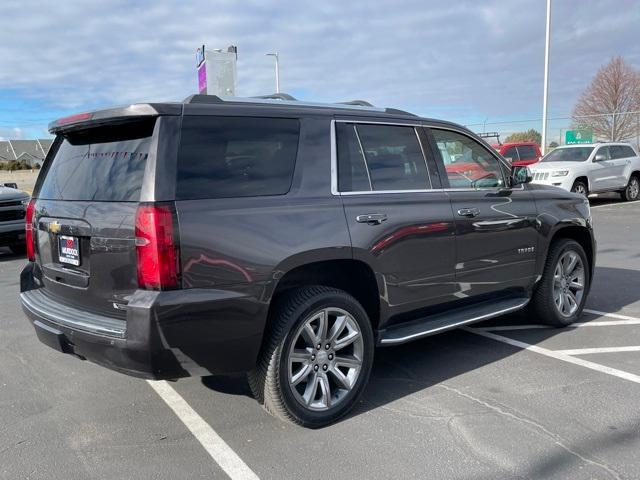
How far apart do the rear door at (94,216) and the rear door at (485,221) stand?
2.35 m

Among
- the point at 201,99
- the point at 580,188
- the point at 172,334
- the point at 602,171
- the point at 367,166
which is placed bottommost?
the point at 172,334

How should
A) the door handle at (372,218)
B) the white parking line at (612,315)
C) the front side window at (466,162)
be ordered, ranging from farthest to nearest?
the white parking line at (612,315), the front side window at (466,162), the door handle at (372,218)

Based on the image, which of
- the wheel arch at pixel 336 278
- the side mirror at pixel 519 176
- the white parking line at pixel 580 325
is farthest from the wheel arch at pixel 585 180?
the wheel arch at pixel 336 278

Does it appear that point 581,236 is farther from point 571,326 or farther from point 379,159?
point 379,159

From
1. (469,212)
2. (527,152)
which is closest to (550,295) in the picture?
(469,212)

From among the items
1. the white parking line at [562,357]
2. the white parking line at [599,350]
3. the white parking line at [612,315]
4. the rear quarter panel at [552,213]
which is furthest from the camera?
the white parking line at [612,315]

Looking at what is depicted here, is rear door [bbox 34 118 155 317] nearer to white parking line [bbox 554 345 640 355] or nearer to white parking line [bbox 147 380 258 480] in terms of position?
white parking line [bbox 147 380 258 480]

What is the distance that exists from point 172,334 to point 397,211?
1.75 metres

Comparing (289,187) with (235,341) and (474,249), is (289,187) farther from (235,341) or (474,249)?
(474,249)

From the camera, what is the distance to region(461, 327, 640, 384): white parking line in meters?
4.34

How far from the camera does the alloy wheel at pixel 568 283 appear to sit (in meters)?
5.50

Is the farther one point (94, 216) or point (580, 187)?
point (580, 187)

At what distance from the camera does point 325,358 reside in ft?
12.1

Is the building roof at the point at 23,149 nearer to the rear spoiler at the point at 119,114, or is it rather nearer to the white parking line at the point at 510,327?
the white parking line at the point at 510,327
